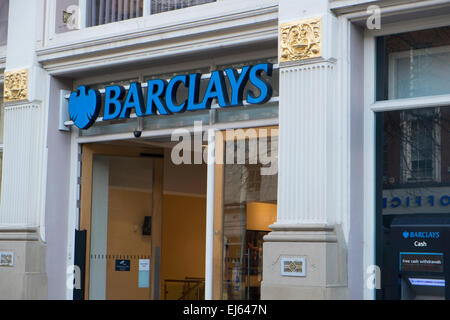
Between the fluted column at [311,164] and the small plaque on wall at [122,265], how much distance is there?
14.2ft

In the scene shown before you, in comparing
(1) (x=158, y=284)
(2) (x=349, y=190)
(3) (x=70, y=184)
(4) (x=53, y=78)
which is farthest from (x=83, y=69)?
(2) (x=349, y=190)

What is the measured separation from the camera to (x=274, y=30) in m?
10.2

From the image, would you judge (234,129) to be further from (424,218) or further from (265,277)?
(424,218)

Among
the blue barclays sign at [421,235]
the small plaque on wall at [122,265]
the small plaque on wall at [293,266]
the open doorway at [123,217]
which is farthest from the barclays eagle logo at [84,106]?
the blue barclays sign at [421,235]

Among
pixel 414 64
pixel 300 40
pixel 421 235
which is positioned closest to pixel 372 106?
pixel 414 64

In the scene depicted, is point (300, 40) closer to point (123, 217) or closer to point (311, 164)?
point (311, 164)

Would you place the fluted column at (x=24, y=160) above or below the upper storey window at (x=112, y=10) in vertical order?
below

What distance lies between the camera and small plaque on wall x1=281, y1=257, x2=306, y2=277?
30.0ft

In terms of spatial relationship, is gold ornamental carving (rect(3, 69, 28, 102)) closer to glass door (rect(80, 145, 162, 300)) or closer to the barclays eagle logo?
the barclays eagle logo

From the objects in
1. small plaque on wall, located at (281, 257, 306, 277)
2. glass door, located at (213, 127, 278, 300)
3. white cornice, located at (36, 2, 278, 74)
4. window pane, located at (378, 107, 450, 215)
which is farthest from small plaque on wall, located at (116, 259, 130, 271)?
window pane, located at (378, 107, 450, 215)

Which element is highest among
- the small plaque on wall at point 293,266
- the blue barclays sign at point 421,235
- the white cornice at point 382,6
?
the white cornice at point 382,6

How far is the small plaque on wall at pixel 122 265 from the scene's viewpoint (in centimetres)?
1310

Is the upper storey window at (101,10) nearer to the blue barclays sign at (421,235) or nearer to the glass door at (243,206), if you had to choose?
the glass door at (243,206)

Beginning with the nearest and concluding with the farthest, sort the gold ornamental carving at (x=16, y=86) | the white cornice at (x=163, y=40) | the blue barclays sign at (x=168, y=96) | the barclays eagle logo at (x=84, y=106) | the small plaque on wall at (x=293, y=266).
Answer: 1. the small plaque on wall at (x=293, y=266)
2. the white cornice at (x=163, y=40)
3. the blue barclays sign at (x=168, y=96)
4. the barclays eagle logo at (x=84, y=106)
5. the gold ornamental carving at (x=16, y=86)
